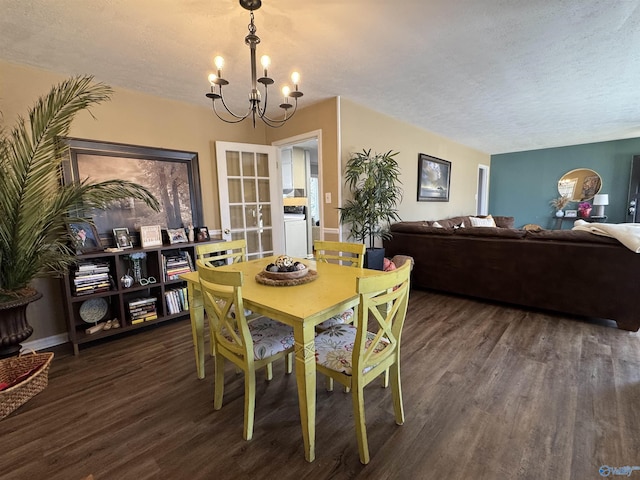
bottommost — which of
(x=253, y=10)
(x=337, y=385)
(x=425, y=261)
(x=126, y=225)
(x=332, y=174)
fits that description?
(x=337, y=385)

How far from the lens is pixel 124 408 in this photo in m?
1.75

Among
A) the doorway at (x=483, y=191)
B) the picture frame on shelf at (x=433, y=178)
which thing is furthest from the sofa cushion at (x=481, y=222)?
the doorway at (x=483, y=191)

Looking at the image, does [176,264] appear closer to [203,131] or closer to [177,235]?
[177,235]

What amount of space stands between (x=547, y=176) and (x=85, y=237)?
8.90 m

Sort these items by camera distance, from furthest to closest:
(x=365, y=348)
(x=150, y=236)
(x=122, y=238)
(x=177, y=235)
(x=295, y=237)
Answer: (x=295, y=237)
(x=177, y=235)
(x=150, y=236)
(x=122, y=238)
(x=365, y=348)

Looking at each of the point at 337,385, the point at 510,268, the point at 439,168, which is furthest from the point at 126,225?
the point at 439,168

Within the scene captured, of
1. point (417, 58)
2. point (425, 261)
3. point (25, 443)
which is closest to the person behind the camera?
point (25, 443)

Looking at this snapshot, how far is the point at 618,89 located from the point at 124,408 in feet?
17.9

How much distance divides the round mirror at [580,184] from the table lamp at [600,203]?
24 centimetres

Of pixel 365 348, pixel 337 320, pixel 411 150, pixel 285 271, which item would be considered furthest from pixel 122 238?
pixel 411 150

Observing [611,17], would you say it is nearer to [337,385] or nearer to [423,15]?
[423,15]

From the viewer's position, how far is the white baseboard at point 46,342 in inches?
96.1

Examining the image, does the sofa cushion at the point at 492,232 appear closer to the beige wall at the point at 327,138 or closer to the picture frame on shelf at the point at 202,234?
the beige wall at the point at 327,138

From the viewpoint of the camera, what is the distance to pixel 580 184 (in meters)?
6.52
